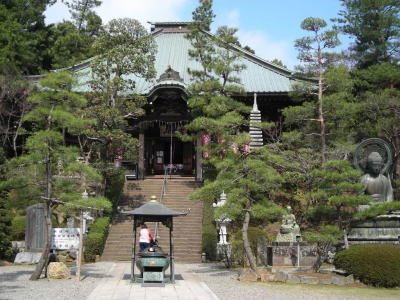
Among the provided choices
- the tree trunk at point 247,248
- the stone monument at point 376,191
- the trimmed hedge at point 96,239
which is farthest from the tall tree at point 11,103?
the stone monument at point 376,191

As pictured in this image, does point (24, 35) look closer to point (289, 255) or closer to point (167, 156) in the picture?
point (167, 156)

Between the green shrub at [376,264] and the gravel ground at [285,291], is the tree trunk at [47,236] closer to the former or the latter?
the gravel ground at [285,291]

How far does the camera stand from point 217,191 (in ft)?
46.1

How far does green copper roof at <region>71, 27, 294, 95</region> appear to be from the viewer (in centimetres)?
2700

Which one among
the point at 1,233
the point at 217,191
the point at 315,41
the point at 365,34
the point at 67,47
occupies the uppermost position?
the point at 67,47

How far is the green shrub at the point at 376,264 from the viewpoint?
1196cm

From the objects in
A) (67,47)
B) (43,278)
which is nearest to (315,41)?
(43,278)

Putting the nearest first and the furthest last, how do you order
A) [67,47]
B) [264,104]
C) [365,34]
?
[365,34]
[264,104]
[67,47]

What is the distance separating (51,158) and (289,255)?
8.69 metres

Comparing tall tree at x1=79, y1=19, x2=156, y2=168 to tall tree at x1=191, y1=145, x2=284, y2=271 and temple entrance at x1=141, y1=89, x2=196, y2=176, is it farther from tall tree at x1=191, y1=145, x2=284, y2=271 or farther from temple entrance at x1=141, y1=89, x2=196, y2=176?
tall tree at x1=191, y1=145, x2=284, y2=271

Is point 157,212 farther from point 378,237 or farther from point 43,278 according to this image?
point 378,237

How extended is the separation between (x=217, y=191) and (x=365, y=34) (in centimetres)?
1602

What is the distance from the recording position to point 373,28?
2578cm

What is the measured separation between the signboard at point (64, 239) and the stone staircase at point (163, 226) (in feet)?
15.5
